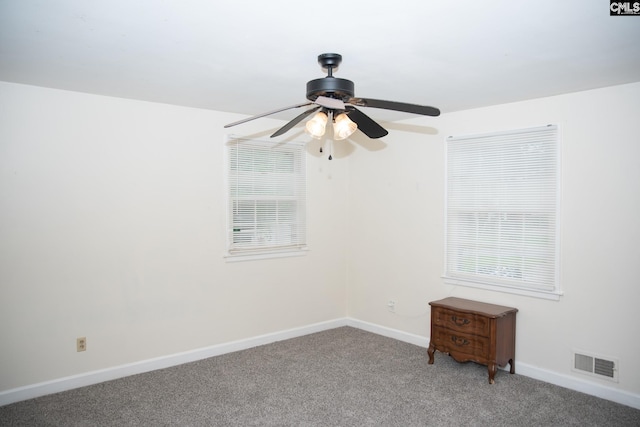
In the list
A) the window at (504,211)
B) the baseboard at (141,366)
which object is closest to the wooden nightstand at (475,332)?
the window at (504,211)

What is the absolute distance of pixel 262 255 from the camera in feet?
15.2

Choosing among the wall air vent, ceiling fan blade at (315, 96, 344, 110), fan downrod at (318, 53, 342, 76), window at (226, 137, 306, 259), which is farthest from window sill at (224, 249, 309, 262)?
the wall air vent

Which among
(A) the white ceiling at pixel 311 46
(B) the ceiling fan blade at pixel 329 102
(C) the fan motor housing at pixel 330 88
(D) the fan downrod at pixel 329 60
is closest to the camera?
(A) the white ceiling at pixel 311 46

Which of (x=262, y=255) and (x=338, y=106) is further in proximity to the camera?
(x=262, y=255)

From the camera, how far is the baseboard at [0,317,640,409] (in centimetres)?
332

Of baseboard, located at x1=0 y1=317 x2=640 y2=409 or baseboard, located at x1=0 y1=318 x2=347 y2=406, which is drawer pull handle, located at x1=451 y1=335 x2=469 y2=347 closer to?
baseboard, located at x1=0 y1=317 x2=640 y2=409

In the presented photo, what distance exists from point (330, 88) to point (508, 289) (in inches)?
101

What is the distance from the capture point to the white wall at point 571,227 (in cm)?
329

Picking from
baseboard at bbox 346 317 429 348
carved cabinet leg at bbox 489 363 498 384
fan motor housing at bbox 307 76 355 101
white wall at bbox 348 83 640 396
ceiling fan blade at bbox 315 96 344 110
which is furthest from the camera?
baseboard at bbox 346 317 429 348

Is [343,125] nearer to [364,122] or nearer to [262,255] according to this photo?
[364,122]

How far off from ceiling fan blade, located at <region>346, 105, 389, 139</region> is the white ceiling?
0.33m

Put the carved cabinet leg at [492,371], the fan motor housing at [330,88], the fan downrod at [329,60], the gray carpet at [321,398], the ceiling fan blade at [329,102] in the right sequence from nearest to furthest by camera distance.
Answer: the ceiling fan blade at [329,102] < the fan motor housing at [330,88] < the fan downrod at [329,60] < the gray carpet at [321,398] < the carved cabinet leg at [492,371]

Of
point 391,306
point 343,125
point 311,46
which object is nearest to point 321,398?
point 391,306

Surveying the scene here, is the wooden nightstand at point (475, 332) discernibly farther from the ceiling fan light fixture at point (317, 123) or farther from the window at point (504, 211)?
the ceiling fan light fixture at point (317, 123)
